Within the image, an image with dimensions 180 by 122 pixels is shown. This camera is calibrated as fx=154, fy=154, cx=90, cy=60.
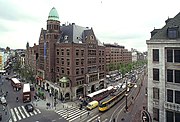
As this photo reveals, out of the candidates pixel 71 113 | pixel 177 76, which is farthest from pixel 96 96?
pixel 177 76

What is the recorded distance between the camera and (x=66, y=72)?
5512cm

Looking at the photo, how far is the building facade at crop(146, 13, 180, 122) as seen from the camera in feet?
81.7

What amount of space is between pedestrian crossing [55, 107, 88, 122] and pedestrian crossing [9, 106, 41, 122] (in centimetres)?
608

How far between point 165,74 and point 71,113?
25.4 metres

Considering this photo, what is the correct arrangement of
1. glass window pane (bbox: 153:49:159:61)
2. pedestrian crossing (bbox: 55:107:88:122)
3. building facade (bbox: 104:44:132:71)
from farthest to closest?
building facade (bbox: 104:44:132:71)
pedestrian crossing (bbox: 55:107:88:122)
glass window pane (bbox: 153:49:159:61)

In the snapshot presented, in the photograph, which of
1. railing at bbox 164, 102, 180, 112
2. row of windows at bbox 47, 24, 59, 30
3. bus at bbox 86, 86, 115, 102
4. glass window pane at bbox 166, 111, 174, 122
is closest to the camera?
railing at bbox 164, 102, 180, 112

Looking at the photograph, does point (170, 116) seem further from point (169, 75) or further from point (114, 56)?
point (114, 56)

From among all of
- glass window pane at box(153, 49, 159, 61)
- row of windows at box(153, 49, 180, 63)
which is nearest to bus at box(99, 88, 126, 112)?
glass window pane at box(153, 49, 159, 61)

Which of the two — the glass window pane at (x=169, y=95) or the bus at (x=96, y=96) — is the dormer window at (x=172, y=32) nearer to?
the glass window pane at (x=169, y=95)

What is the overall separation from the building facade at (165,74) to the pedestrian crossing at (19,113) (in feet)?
96.2

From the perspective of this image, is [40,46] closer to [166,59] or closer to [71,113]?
[71,113]

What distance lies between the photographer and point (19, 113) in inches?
1592

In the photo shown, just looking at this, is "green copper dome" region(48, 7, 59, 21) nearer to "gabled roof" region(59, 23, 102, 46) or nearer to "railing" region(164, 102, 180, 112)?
"gabled roof" region(59, 23, 102, 46)

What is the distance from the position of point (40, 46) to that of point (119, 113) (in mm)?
48057
